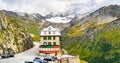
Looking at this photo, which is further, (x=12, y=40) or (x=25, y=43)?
(x=25, y=43)

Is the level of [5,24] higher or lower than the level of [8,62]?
higher

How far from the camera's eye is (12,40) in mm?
144875

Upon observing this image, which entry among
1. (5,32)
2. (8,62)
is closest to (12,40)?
(5,32)

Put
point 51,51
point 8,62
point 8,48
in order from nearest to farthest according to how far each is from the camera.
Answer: point 8,62
point 51,51
point 8,48

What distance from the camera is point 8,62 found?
90188 millimetres

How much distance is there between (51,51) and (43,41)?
569 centimetres

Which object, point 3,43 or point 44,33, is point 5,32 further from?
point 44,33

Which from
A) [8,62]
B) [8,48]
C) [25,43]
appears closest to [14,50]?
[8,48]

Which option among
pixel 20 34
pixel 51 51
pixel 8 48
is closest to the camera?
pixel 51 51

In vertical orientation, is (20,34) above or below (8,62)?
above

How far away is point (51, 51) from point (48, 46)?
111 inches

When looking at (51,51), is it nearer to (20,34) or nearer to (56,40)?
(56,40)

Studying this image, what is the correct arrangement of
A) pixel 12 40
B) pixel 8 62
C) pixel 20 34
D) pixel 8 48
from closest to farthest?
pixel 8 62 < pixel 8 48 < pixel 12 40 < pixel 20 34

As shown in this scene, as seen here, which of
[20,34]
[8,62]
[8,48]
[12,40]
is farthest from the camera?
[20,34]
